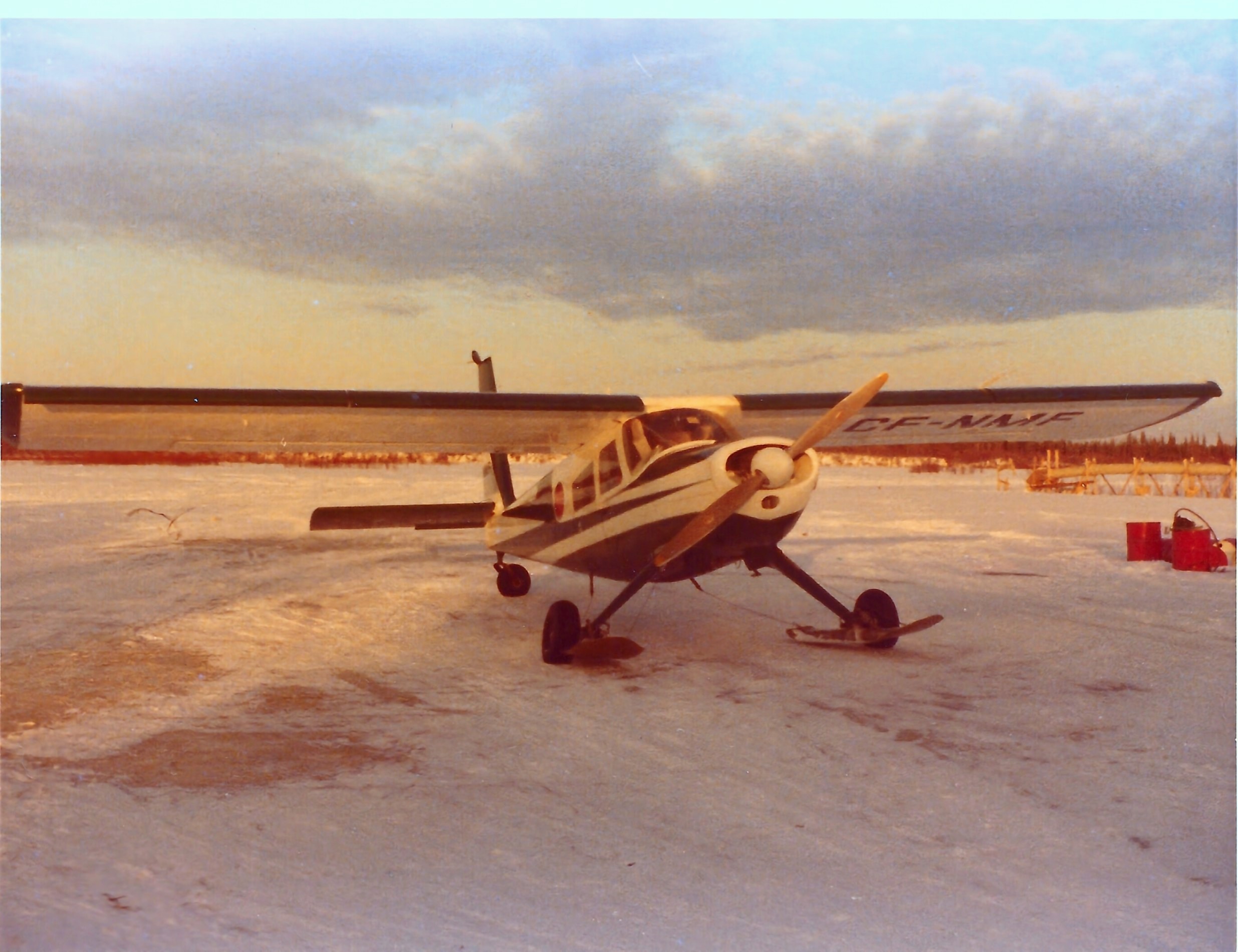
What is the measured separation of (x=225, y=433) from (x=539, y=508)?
3.23 meters

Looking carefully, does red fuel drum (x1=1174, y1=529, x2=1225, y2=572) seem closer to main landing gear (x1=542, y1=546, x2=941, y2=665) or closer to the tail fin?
main landing gear (x1=542, y1=546, x2=941, y2=665)

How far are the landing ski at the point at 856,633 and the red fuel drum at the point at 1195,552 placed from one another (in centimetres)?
650

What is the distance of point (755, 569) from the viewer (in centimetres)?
772

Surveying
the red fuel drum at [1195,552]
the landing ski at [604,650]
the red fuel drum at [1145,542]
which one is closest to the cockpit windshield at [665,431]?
the landing ski at [604,650]

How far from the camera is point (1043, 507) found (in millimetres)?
23688

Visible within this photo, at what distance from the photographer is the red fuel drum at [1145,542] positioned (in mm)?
13359

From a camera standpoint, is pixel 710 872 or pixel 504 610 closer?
pixel 710 872

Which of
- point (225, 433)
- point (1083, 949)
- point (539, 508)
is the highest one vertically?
point (225, 433)

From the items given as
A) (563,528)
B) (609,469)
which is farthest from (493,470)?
(609,469)

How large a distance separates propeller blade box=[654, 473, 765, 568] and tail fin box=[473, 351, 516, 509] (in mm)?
4571

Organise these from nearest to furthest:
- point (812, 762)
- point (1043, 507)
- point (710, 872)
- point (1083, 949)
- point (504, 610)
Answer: point (1083, 949), point (710, 872), point (812, 762), point (504, 610), point (1043, 507)

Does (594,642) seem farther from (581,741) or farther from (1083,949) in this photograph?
(1083,949)

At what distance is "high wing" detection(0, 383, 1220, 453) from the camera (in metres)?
7.15

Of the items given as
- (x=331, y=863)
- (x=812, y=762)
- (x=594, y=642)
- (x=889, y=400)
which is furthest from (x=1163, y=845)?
(x=889, y=400)
